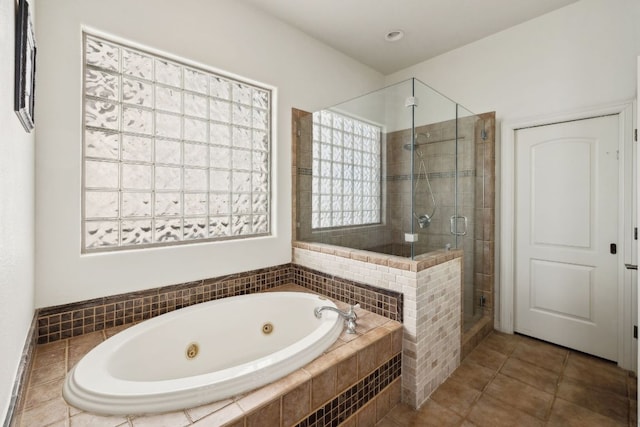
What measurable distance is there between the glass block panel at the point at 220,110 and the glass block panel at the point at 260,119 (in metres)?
0.22

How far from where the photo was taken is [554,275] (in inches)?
95.8

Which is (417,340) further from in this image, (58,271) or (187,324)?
(58,271)

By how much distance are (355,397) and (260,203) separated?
155 cm

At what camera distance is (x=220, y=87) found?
2148 mm

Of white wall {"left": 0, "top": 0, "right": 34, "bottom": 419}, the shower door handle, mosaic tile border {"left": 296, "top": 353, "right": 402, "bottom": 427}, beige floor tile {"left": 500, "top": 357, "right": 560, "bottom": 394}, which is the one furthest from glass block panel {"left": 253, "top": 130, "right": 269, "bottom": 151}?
beige floor tile {"left": 500, "top": 357, "right": 560, "bottom": 394}

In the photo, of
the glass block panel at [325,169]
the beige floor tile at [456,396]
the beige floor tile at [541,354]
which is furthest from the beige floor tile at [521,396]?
the glass block panel at [325,169]

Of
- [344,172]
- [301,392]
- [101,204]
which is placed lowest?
[301,392]

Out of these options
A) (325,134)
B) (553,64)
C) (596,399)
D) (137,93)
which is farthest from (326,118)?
(596,399)

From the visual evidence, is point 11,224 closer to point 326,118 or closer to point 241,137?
point 241,137

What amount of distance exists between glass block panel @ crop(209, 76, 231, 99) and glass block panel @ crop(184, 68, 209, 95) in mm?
44

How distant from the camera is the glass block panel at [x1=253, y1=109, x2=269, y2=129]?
235 cm

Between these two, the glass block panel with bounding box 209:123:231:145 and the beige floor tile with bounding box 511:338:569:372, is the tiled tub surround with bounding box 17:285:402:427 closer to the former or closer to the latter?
the beige floor tile with bounding box 511:338:569:372

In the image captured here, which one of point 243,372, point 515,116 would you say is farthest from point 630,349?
point 243,372

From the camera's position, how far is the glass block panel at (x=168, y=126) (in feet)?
6.11
